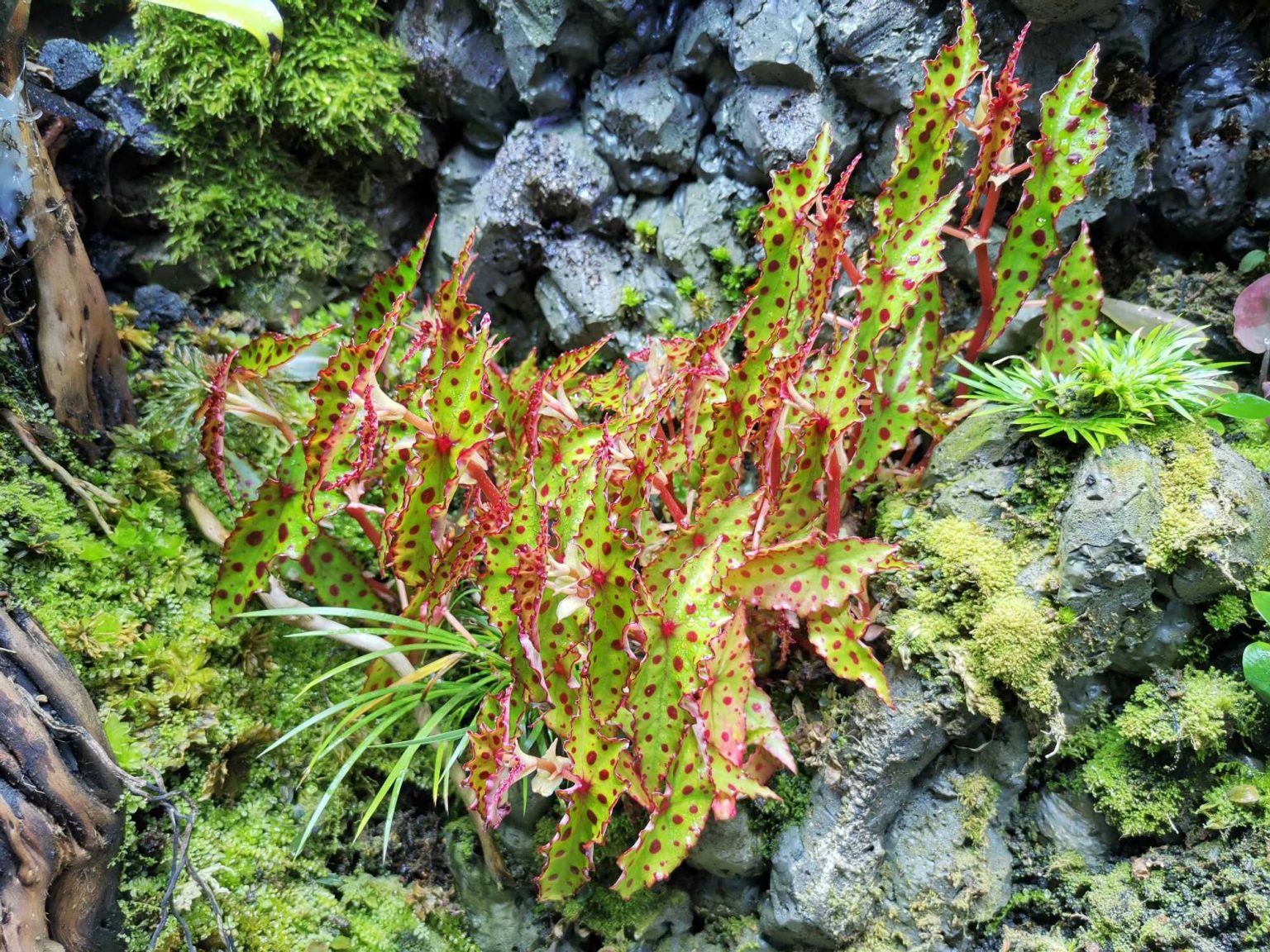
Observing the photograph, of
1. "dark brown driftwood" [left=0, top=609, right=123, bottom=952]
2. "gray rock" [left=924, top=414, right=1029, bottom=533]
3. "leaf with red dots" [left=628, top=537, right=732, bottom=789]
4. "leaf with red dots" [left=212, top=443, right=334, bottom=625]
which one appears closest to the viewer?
"dark brown driftwood" [left=0, top=609, right=123, bottom=952]

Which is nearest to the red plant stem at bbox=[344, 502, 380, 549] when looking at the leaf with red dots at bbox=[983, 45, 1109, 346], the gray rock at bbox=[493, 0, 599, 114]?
the gray rock at bbox=[493, 0, 599, 114]

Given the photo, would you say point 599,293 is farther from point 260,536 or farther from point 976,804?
point 976,804

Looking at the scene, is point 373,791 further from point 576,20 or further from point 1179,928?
point 576,20

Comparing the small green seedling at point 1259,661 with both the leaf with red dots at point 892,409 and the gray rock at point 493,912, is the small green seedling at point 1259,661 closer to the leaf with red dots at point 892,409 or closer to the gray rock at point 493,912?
the leaf with red dots at point 892,409

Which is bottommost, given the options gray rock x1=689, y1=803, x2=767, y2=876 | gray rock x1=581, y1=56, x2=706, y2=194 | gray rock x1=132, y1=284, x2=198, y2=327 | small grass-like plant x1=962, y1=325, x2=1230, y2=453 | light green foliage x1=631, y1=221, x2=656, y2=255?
gray rock x1=689, y1=803, x2=767, y2=876

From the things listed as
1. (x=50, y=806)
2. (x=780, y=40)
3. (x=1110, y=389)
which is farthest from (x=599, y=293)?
(x=50, y=806)

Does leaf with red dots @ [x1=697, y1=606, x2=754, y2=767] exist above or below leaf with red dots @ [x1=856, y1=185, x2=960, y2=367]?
below

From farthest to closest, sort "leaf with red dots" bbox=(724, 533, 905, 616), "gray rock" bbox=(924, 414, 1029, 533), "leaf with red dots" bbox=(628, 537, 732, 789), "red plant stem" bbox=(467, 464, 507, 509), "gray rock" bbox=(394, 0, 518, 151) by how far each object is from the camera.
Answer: "gray rock" bbox=(394, 0, 518, 151), "gray rock" bbox=(924, 414, 1029, 533), "red plant stem" bbox=(467, 464, 507, 509), "leaf with red dots" bbox=(724, 533, 905, 616), "leaf with red dots" bbox=(628, 537, 732, 789)

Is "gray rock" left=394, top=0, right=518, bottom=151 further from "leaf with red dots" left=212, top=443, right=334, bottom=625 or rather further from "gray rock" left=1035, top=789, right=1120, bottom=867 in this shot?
"gray rock" left=1035, top=789, right=1120, bottom=867

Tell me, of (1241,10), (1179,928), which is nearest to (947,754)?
(1179,928)
